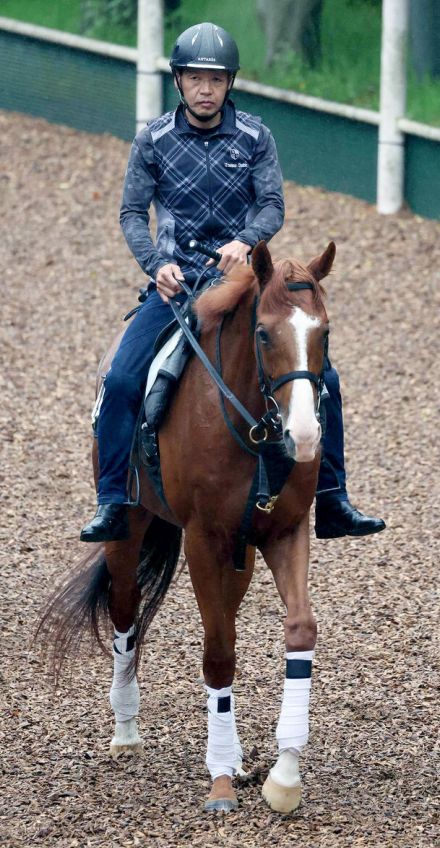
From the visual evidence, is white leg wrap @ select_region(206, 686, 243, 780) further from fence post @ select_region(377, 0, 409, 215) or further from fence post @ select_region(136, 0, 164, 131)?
fence post @ select_region(136, 0, 164, 131)

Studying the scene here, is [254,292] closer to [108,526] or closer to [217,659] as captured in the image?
[108,526]

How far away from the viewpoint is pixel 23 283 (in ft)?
43.5

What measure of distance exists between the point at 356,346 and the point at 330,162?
336cm

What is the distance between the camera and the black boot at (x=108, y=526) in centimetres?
573

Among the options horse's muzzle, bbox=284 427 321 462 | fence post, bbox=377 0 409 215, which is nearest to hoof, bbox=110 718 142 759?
horse's muzzle, bbox=284 427 321 462

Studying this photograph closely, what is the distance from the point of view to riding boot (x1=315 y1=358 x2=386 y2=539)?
565cm

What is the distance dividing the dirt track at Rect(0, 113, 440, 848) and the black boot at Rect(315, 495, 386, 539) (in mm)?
883

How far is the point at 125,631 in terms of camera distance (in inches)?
244

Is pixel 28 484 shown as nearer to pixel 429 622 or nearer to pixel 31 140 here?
pixel 429 622

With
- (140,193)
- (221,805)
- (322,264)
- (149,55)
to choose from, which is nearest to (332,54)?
(149,55)

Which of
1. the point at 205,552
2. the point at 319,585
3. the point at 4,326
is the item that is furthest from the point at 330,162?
the point at 205,552

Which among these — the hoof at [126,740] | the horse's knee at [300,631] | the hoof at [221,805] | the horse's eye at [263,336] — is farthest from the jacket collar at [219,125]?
the hoof at [221,805]

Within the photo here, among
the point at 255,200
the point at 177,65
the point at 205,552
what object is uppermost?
the point at 177,65

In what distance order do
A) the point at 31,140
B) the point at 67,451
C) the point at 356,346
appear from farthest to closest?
the point at 31,140, the point at 356,346, the point at 67,451
